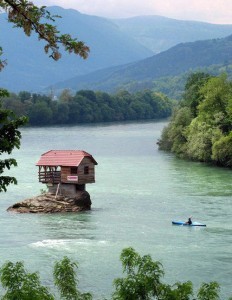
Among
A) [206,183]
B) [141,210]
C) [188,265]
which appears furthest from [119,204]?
[188,265]

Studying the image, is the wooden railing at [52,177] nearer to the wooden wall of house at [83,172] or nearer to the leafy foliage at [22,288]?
the wooden wall of house at [83,172]

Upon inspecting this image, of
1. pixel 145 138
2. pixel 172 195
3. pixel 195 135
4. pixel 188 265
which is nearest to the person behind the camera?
pixel 188 265

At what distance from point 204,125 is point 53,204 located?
152ft

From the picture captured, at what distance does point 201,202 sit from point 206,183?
44.6 feet

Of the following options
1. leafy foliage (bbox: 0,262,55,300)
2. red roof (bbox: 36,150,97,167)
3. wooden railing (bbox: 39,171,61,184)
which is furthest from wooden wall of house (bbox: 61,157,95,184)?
leafy foliage (bbox: 0,262,55,300)

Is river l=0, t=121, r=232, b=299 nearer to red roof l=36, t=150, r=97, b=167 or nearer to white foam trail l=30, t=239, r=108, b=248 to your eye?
white foam trail l=30, t=239, r=108, b=248

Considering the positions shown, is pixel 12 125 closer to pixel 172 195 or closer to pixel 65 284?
pixel 65 284

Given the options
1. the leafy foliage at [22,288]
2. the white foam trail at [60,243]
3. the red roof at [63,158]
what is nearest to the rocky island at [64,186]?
the red roof at [63,158]

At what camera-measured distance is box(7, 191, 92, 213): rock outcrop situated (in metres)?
60.1

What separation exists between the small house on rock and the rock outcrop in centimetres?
99

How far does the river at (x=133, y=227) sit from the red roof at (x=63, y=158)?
4.17 metres

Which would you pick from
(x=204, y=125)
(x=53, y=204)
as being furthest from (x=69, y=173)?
(x=204, y=125)

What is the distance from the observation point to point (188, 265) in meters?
40.6

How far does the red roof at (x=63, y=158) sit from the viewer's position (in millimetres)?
62781
